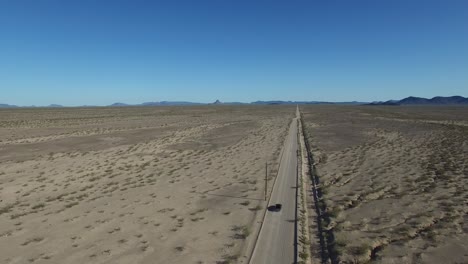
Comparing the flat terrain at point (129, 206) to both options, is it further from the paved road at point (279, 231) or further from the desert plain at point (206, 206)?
the paved road at point (279, 231)

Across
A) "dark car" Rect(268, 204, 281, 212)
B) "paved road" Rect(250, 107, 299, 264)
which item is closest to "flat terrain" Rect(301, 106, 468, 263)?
"paved road" Rect(250, 107, 299, 264)

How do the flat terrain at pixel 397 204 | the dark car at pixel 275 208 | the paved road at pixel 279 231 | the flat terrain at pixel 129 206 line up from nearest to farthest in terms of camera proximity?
the paved road at pixel 279 231 < the flat terrain at pixel 397 204 < the flat terrain at pixel 129 206 < the dark car at pixel 275 208

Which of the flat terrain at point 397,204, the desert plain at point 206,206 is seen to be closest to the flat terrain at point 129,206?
the desert plain at point 206,206

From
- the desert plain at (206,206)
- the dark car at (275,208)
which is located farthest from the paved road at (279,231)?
the desert plain at (206,206)

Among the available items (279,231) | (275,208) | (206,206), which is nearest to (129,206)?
(206,206)

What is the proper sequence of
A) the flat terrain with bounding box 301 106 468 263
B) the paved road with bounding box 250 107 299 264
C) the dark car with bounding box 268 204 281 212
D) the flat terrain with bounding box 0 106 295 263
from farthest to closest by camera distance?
the dark car with bounding box 268 204 281 212 → the flat terrain with bounding box 0 106 295 263 → the flat terrain with bounding box 301 106 468 263 → the paved road with bounding box 250 107 299 264

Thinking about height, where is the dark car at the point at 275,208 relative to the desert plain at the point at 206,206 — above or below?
above

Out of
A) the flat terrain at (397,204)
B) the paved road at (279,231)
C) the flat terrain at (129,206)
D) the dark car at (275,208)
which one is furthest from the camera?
the dark car at (275,208)

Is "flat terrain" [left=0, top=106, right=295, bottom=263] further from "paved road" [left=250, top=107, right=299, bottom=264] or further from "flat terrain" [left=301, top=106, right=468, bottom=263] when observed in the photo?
"flat terrain" [left=301, top=106, right=468, bottom=263]

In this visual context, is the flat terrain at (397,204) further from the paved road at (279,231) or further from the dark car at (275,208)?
the dark car at (275,208)

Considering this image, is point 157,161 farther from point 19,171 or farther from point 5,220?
point 5,220

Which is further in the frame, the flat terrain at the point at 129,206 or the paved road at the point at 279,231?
the flat terrain at the point at 129,206
